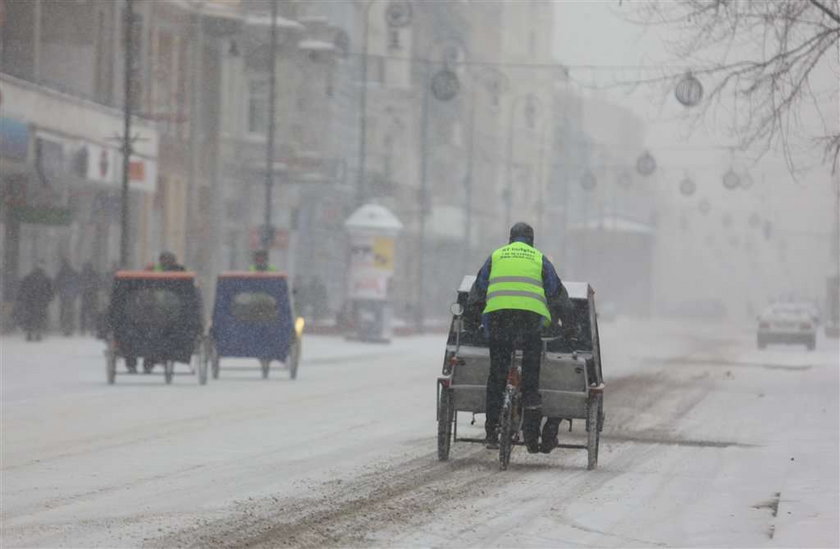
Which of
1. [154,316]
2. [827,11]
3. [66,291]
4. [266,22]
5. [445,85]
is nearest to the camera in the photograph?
[827,11]

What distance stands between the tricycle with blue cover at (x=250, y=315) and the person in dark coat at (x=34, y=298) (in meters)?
14.3

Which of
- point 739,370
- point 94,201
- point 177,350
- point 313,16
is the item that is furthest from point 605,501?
point 313,16

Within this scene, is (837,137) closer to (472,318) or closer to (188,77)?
(472,318)

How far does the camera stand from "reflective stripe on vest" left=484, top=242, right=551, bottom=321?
14.5 m

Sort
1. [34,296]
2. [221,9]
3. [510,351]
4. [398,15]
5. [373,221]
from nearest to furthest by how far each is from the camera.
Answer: [510,351]
[34,296]
[398,15]
[373,221]
[221,9]

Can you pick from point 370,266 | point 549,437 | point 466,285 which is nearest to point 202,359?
point 466,285

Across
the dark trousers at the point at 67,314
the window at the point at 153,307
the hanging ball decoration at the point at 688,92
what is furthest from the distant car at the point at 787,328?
the window at the point at 153,307

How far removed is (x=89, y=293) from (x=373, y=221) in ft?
26.1

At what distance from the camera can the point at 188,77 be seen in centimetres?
5888

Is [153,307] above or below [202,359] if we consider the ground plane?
above

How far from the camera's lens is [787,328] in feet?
180

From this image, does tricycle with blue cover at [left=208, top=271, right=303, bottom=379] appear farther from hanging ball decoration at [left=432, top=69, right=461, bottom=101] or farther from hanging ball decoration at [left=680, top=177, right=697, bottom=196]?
hanging ball decoration at [left=680, top=177, right=697, bottom=196]

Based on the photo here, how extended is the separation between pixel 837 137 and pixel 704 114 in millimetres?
2058

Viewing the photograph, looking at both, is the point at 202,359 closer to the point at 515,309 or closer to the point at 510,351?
the point at 510,351
